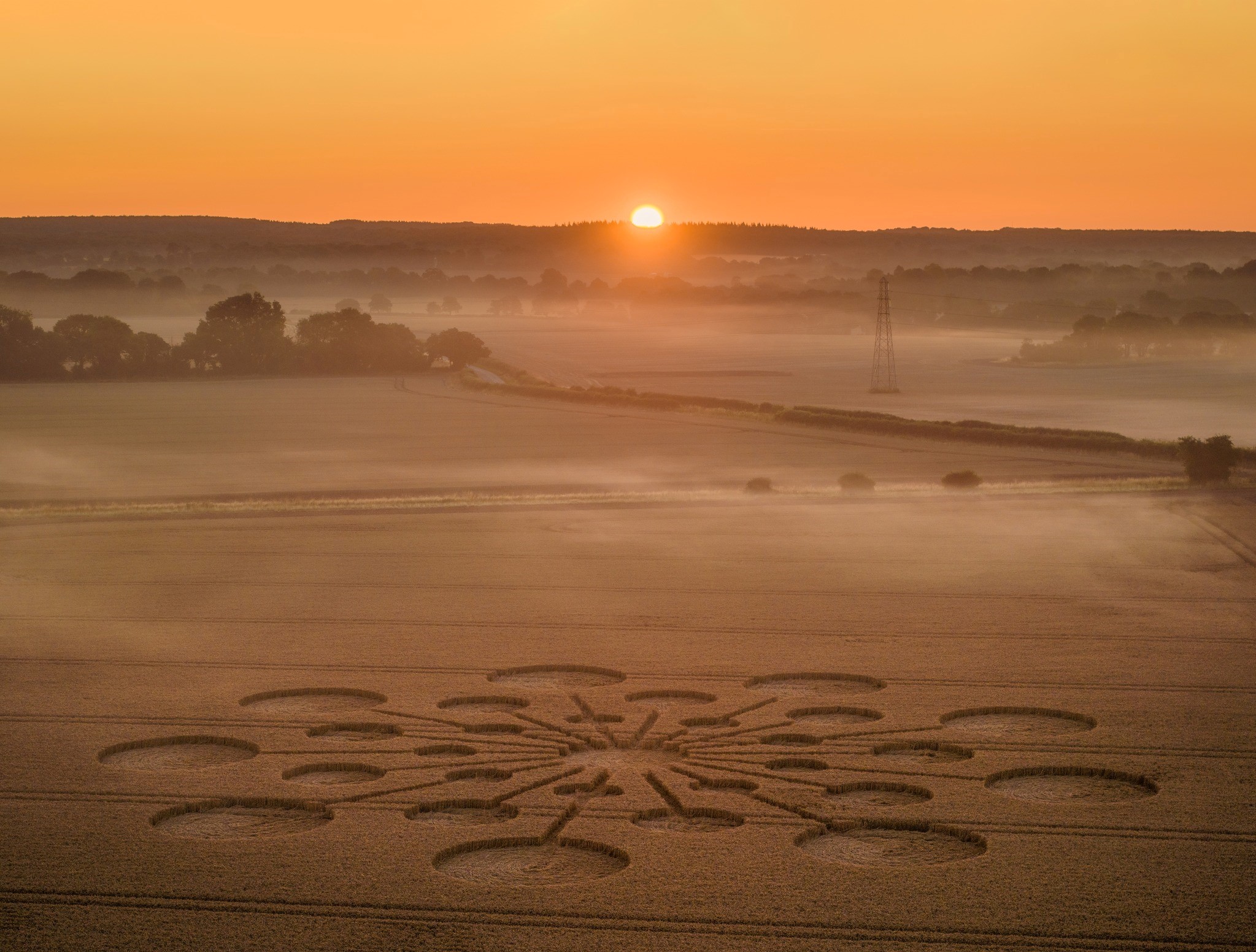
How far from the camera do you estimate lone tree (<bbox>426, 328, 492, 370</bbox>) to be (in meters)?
131

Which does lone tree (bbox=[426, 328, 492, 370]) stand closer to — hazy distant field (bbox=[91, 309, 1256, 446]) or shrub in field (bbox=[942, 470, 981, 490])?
hazy distant field (bbox=[91, 309, 1256, 446])

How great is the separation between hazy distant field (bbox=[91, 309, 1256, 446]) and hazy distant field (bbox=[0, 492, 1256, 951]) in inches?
2210

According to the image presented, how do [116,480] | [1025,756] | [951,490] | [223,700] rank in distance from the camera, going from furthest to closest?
[116,480]
[951,490]
[223,700]
[1025,756]

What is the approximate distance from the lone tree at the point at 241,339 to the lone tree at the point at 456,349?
1291cm

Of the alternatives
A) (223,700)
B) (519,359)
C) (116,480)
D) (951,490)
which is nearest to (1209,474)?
(951,490)

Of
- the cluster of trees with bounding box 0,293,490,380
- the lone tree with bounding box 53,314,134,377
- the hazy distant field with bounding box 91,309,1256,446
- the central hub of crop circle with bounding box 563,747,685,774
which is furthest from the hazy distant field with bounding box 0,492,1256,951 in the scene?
the lone tree with bounding box 53,314,134,377

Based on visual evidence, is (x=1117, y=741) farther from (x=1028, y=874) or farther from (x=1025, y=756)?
(x=1028, y=874)

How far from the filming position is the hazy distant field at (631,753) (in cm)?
1249

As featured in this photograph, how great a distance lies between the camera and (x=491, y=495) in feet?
162

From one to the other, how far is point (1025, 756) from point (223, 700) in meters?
10.6

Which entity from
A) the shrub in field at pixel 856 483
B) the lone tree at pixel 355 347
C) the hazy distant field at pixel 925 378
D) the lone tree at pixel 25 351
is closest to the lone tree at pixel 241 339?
the lone tree at pixel 355 347

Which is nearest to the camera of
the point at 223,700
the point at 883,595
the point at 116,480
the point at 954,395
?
the point at 223,700

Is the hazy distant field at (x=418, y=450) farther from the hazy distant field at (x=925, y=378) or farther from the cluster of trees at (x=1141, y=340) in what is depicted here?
the cluster of trees at (x=1141, y=340)

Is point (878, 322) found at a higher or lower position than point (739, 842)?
higher
